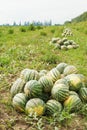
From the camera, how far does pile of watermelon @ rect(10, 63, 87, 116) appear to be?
5.20 meters

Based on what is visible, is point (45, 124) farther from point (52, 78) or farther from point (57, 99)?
point (52, 78)

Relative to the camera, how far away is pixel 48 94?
5.64 metres

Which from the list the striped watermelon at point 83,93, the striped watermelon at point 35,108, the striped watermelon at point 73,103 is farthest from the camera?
the striped watermelon at point 83,93

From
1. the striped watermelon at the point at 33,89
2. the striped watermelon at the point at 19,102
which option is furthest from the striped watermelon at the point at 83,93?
the striped watermelon at the point at 19,102

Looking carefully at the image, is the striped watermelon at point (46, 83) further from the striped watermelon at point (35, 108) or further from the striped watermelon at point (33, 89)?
the striped watermelon at point (35, 108)

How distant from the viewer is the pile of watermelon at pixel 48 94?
5.20 m

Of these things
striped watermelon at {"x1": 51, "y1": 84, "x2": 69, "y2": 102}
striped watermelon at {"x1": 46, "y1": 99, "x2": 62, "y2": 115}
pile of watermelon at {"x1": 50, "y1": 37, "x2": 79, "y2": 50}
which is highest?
striped watermelon at {"x1": 51, "y1": 84, "x2": 69, "y2": 102}

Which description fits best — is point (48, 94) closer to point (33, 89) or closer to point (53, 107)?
point (33, 89)

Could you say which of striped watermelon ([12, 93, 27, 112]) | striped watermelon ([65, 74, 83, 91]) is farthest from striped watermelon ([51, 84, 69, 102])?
striped watermelon ([12, 93, 27, 112])

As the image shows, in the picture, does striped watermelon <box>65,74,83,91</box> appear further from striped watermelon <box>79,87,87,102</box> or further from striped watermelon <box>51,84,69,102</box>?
striped watermelon <box>51,84,69,102</box>

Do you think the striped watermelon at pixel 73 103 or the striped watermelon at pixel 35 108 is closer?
the striped watermelon at pixel 35 108

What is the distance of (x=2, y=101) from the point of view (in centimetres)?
567

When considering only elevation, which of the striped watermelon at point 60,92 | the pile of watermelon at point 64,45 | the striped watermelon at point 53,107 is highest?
the striped watermelon at point 60,92

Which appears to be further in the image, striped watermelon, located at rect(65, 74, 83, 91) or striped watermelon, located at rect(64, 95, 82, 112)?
striped watermelon, located at rect(65, 74, 83, 91)
